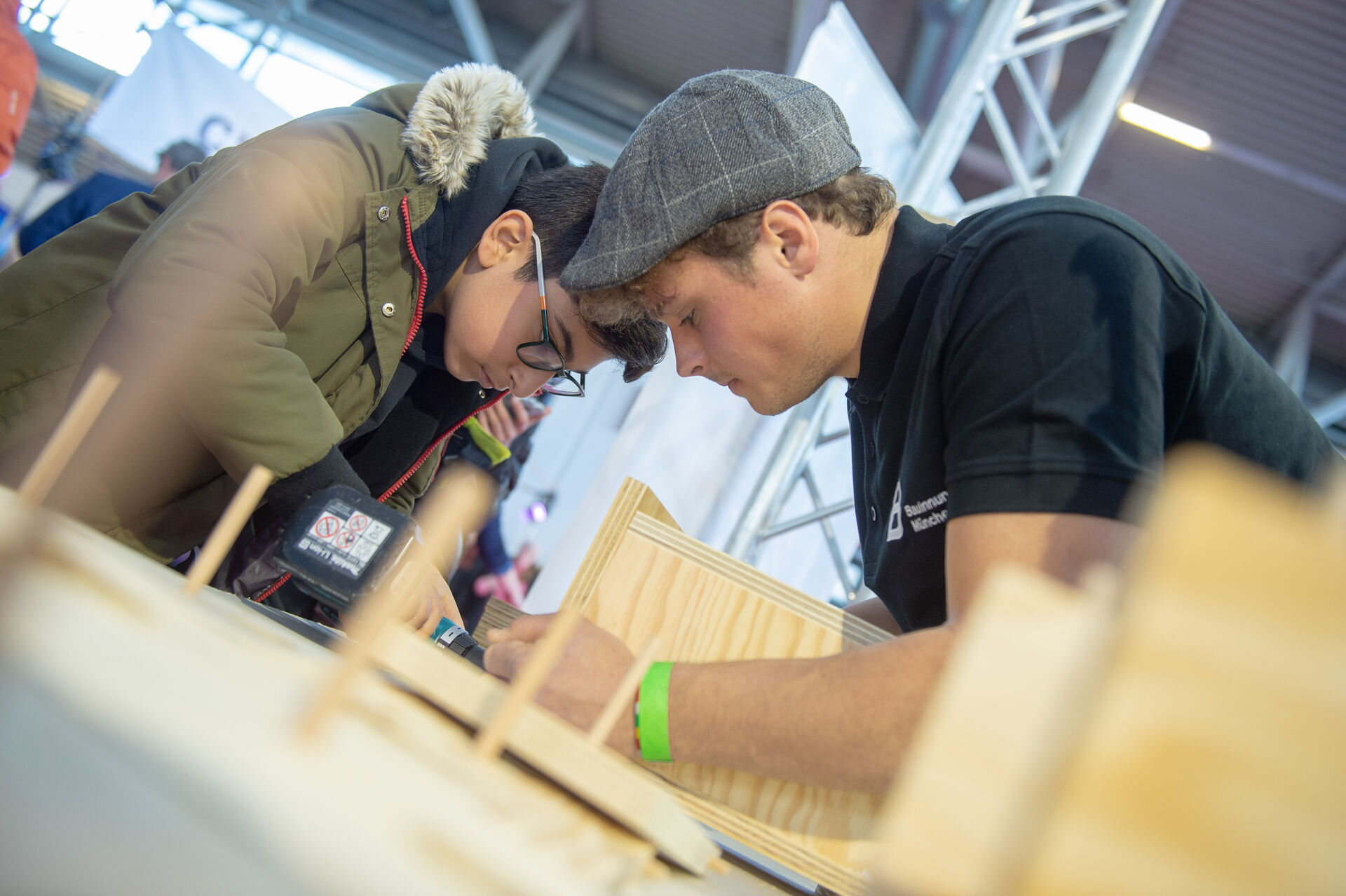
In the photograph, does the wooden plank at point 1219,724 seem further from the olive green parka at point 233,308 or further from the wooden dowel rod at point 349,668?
the olive green parka at point 233,308

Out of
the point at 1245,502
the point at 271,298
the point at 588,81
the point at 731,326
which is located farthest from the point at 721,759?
the point at 588,81

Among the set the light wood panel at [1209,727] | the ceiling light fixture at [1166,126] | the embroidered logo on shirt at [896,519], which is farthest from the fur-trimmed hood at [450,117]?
the ceiling light fixture at [1166,126]

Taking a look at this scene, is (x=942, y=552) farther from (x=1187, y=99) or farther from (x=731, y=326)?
(x=1187, y=99)

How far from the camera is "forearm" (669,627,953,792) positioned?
812 millimetres

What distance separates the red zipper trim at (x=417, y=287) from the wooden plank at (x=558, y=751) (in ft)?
3.78

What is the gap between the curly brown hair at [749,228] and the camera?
1386 millimetres

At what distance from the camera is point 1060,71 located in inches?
257

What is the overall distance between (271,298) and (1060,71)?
270 inches

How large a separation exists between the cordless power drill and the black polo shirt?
27.5 inches

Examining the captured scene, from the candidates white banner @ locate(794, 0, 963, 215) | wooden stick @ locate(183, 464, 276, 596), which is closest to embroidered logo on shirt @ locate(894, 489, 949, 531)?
wooden stick @ locate(183, 464, 276, 596)

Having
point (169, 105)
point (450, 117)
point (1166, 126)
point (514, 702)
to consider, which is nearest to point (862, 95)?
point (450, 117)

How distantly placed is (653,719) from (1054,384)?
551 mm

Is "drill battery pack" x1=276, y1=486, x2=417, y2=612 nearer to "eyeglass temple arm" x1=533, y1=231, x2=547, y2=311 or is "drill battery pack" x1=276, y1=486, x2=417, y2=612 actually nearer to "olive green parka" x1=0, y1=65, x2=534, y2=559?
"olive green parka" x1=0, y1=65, x2=534, y2=559

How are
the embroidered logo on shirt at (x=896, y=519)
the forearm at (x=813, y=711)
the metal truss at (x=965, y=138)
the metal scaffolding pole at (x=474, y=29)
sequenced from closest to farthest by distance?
the forearm at (x=813, y=711), the embroidered logo on shirt at (x=896, y=519), the metal truss at (x=965, y=138), the metal scaffolding pole at (x=474, y=29)
